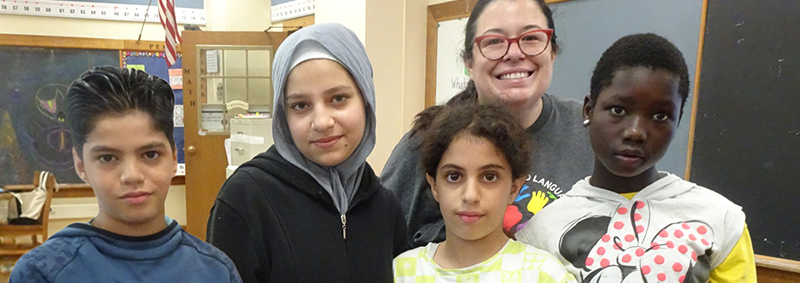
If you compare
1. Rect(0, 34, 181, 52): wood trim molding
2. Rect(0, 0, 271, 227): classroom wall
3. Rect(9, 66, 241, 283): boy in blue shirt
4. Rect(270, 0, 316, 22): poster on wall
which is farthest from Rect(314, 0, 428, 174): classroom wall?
Rect(9, 66, 241, 283): boy in blue shirt

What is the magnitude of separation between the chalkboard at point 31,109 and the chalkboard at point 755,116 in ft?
14.5

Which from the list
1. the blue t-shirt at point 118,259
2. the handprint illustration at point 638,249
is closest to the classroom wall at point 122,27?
the blue t-shirt at point 118,259

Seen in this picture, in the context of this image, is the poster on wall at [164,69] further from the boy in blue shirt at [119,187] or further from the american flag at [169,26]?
the boy in blue shirt at [119,187]

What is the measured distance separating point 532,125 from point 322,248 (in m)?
0.64

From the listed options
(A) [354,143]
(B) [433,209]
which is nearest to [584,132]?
(B) [433,209]

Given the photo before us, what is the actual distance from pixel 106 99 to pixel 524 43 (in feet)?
3.13

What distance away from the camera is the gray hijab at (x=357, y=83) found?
41.9 inches

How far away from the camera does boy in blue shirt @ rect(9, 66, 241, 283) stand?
0.74 m

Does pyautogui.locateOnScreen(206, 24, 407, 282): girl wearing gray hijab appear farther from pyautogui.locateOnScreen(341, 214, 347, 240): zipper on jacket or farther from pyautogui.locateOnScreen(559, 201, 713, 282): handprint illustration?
pyautogui.locateOnScreen(559, 201, 713, 282): handprint illustration

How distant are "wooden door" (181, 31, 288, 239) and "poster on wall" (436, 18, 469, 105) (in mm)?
1528

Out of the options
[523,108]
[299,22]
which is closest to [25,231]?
[299,22]

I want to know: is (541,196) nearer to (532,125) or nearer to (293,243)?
(532,125)

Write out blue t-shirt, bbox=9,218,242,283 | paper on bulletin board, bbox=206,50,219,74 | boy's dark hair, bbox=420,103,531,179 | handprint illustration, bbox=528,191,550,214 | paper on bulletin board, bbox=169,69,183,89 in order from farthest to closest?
paper on bulletin board, bbox=169,69,183,89, paper on bulletin board, bbox=206,50,219,74, handprint illustration, bbox=528,191,550,214, boy's dark hair, bbox=420,103,531,179, blue t-shirt, bbox=9,218,242,283

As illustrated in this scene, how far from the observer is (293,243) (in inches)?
41.6
